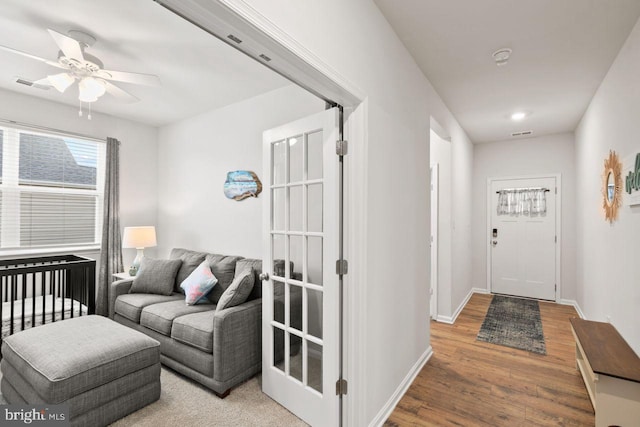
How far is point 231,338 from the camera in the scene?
92.0 inches

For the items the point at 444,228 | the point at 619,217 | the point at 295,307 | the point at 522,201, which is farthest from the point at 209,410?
the point at 522,201

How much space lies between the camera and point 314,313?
199 cm

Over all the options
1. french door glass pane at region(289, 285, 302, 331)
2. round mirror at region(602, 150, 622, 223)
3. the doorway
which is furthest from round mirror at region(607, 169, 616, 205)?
Answer: french door glass pane at region(289, 285, 302, 331)

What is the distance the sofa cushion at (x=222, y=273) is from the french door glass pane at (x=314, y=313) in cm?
145

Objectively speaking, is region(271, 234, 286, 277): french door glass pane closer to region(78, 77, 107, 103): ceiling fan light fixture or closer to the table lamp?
region(78, 77, 107, 103): ceiling fan light fixture

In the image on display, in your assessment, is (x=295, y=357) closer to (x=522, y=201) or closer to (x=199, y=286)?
(x=199, y=286)

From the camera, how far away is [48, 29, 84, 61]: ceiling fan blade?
6.58 feet

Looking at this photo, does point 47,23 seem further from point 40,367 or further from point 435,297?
point 435,297

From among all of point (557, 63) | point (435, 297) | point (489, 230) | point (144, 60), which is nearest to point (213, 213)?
point (144, 60)

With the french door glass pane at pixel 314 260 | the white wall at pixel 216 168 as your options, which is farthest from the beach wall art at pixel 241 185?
the french door glass pane at pixel 314 260

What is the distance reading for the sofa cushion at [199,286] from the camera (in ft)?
9.86

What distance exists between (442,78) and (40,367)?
3654mm

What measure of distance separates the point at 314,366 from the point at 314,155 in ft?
4.33

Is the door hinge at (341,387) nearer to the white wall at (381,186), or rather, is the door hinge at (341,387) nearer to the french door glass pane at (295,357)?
the white wall at (381,186)
